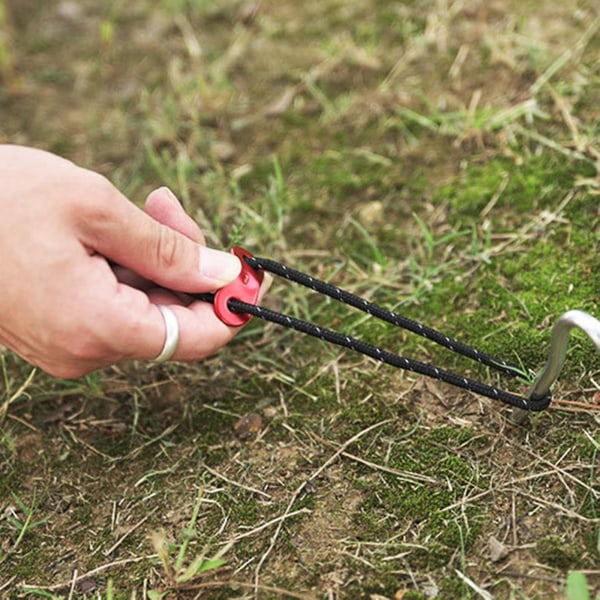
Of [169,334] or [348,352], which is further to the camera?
[348,352]

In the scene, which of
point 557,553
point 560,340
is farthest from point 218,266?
point 557,553

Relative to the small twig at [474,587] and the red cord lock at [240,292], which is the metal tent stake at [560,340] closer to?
the small twig at [474,587]

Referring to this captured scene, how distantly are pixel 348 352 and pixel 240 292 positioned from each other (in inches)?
13.3

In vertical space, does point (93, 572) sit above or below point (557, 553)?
below

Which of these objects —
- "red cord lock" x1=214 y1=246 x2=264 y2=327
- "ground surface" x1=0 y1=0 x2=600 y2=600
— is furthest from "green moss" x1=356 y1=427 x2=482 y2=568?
"red cord lock" x1=214 y1=246 x2=264 y2=327

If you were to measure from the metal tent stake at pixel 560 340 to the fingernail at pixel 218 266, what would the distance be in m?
0.62

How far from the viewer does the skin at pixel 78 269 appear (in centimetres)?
136

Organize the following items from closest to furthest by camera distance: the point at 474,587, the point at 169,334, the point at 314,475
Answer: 1. the point at 474,587
2. the point at 169,334
3. the point at 314,475

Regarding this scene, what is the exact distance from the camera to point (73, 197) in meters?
1.39

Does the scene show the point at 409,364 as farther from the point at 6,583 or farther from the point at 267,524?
the point at 6,583

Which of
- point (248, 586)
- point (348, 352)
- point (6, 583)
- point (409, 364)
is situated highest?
point (409, 364)

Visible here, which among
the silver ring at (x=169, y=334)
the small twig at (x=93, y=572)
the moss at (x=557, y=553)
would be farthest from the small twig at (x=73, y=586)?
the moss at (x=557, y=553)

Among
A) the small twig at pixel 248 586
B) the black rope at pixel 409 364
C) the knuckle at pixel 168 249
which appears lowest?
the small twig at pixel 248 586

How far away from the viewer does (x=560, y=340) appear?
54.7 inches
